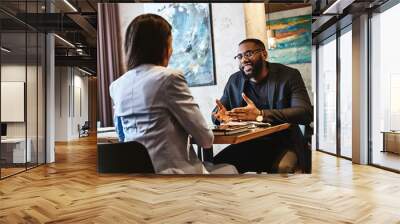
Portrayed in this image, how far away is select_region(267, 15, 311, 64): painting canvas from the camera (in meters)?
5.88

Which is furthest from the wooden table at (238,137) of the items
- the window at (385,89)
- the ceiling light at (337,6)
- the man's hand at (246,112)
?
the window at (385,89)

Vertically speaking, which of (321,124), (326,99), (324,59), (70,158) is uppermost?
(324,59)

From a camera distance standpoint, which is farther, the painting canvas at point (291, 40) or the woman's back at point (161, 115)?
the painting canvas at point (291, 40)

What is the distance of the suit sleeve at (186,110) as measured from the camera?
5.34 metres

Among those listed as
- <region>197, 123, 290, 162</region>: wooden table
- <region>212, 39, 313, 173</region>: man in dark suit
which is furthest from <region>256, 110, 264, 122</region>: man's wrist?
<region>197, 123, 290, 162</region>: wooden table

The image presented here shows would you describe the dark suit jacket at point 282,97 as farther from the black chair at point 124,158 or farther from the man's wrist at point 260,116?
the black chair at point 124,158

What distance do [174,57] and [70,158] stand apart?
478cm

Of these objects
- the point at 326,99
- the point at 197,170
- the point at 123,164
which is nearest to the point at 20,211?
the point at 123,164

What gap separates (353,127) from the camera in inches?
325

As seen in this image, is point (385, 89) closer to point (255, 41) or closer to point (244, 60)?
point (255, 41)

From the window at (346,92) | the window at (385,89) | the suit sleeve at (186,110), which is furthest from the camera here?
the window at (346,92)

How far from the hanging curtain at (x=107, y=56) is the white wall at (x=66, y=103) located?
10483 millimetres

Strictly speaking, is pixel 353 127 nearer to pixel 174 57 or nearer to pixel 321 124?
pixel 321 124

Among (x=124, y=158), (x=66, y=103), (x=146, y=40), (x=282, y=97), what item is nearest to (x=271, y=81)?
(x=282, y=97)
